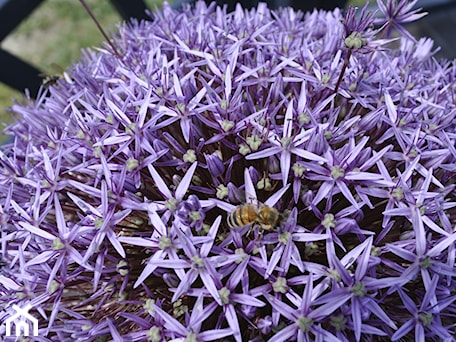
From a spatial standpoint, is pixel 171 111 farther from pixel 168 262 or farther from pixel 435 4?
pixel 435 4

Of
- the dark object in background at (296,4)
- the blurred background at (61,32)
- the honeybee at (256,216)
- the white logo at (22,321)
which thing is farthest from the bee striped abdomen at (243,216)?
the blurred background at (61,32)

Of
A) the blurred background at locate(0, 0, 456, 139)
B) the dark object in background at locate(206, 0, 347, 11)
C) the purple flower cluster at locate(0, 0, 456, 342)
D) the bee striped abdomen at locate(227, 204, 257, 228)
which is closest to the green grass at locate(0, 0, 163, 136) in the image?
the blurred background at locate(0, 0, 456, 139)

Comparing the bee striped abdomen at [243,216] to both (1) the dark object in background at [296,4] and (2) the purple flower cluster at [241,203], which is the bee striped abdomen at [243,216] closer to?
(2) the purple flower cluster at [241,203]

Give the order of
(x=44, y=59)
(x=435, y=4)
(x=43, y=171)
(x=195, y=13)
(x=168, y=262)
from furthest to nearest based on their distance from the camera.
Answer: (x=44, y=59)
(x=435, y=4)
(x=195, y=13)
(x=43, y=171)
(x=168, y=262)

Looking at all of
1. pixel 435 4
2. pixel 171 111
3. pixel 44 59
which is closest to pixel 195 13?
pixel 171 111

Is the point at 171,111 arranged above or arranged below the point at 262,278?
above

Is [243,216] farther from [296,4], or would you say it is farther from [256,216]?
[296,4]

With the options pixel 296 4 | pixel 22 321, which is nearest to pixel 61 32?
pixel 296 4
